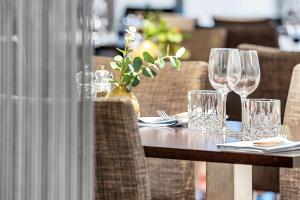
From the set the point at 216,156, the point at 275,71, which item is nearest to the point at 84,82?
the point at 216,156

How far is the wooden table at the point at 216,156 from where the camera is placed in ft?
6.89

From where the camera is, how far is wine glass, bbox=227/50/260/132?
2496 mm

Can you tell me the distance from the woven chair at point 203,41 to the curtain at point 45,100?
4827mm

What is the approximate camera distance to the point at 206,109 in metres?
2.55

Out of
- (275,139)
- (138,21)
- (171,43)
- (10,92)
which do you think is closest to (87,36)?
(10,92)

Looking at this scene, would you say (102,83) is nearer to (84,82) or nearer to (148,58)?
(148,58)

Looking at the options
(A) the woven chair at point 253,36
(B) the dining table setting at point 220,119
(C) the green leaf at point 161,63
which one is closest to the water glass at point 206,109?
(B) the dining table setting at point 220,119

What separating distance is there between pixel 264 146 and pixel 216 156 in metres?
0.13

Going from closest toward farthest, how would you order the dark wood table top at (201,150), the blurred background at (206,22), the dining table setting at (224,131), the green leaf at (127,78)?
the dark wood table top at (201,150)
the dining table setting at (224,131)
the green leaf at (127,78)
the blurred background at (206,22)

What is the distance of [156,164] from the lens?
301 centimetres

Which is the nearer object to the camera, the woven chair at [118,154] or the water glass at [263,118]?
the woven chair at [118,154]

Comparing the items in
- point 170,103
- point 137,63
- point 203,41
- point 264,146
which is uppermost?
point 203,41

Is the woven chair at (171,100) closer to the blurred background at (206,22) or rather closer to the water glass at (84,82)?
the water glass at (84,82)

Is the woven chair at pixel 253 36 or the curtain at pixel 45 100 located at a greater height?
the woven chair at pixel 253 36
